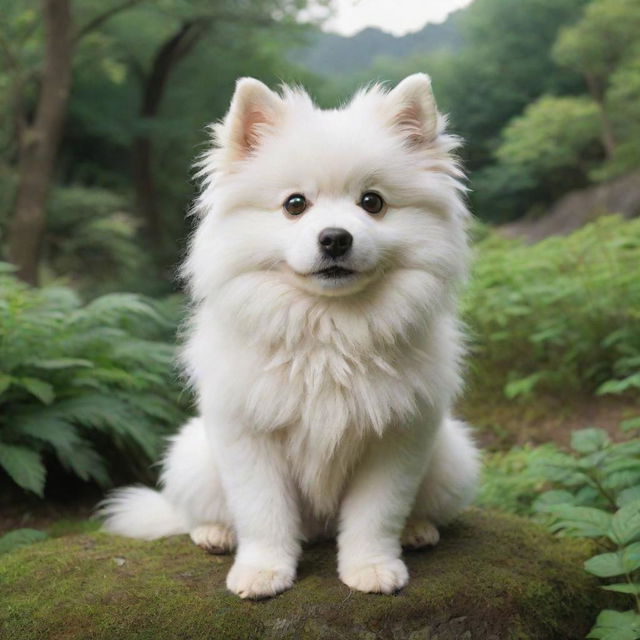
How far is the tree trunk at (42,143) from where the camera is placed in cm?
810

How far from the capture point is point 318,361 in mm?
2314

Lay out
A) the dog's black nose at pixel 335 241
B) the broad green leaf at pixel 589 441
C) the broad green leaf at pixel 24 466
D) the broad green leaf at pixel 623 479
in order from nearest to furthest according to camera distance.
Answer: the dog's black nose at pixel 335 241 < the broad green leaf at pixel 623 479 < the broad green leaf at pixel 589 441 < the broad green leaf at pixel 24 466

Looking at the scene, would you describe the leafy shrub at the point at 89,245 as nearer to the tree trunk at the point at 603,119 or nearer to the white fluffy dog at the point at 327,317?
the white fluffy dog at the point at 327,317

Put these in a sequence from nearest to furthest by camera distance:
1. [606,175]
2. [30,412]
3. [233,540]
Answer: [233,540]
[30,412]
[606,175]

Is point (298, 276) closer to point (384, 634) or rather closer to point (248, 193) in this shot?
point (248, 193)

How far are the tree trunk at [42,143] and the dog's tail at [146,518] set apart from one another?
5592 millimetres

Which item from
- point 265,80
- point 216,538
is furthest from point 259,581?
point 265,80

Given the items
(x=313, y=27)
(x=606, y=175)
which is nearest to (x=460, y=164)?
(x=313, y=27)

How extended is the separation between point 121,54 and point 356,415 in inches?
583

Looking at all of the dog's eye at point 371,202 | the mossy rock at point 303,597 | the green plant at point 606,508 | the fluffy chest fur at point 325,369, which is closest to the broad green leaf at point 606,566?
the green plant at point 606,508

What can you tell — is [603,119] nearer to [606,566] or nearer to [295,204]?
[606,566]

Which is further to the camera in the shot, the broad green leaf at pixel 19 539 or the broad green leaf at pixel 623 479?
the broad green leaf at pixel 19 539

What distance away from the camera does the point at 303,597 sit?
2.32m

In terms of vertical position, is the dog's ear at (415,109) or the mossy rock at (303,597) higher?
the dog's ear at (415,109)
